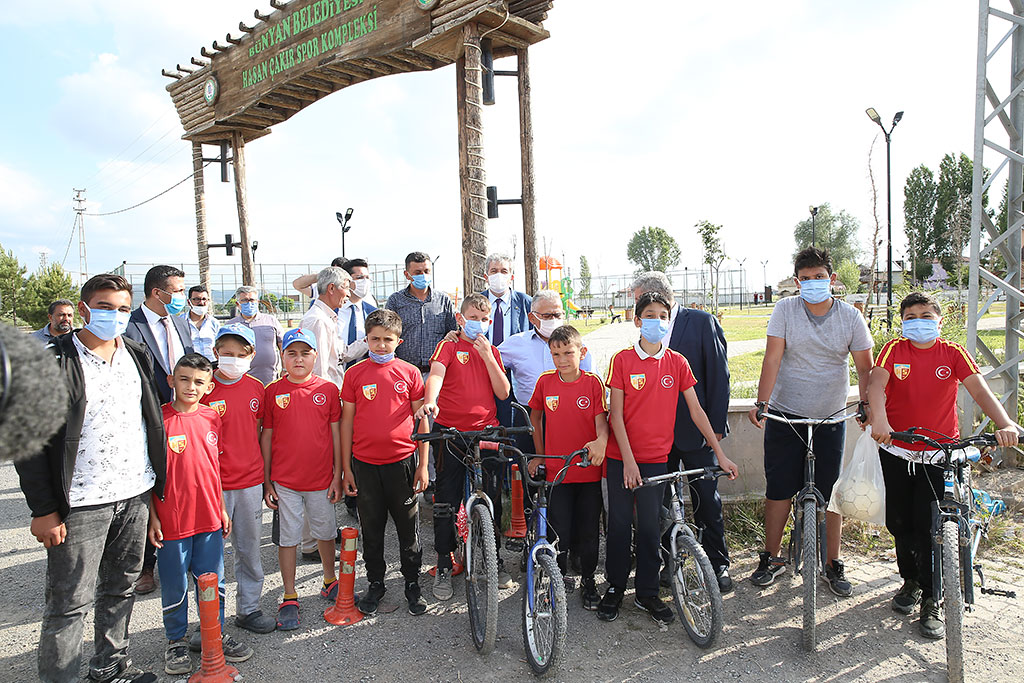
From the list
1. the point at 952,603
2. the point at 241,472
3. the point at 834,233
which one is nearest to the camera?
the point at 952,603

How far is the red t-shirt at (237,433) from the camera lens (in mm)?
3600

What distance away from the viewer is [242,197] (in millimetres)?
10297

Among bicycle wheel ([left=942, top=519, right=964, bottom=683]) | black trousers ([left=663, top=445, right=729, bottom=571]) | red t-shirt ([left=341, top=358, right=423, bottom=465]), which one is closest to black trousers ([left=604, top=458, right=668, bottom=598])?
black trousers ([left=663, top=445, right=729, bottom=571])

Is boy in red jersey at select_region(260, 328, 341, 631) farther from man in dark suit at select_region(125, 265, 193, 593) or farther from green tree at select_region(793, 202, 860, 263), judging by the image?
green tree at select_region(793, 202, 860, 263)

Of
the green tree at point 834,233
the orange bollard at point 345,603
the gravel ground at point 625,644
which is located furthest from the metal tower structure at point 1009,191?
the green tree at point 834,233

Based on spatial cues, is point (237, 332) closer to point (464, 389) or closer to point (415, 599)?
point (464, 389)

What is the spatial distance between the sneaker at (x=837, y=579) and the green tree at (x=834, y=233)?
65.9 meters

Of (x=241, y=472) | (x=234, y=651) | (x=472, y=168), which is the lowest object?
(x=234, y=651)

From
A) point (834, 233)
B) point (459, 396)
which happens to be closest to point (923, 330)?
point (459, 396)

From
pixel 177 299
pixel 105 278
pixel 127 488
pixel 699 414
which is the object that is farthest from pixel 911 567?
pixel 177 299

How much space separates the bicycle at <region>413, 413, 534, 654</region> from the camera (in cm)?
325

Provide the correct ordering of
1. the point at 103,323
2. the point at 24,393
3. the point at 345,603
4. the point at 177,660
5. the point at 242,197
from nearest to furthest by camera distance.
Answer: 1. the point at 24,393
2. the point at 103,323
3. the point at 177,660
4. the point at 345,603
5. the point at 242,197

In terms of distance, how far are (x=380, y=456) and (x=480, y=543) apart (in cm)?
86

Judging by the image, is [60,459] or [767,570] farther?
[767,570]
